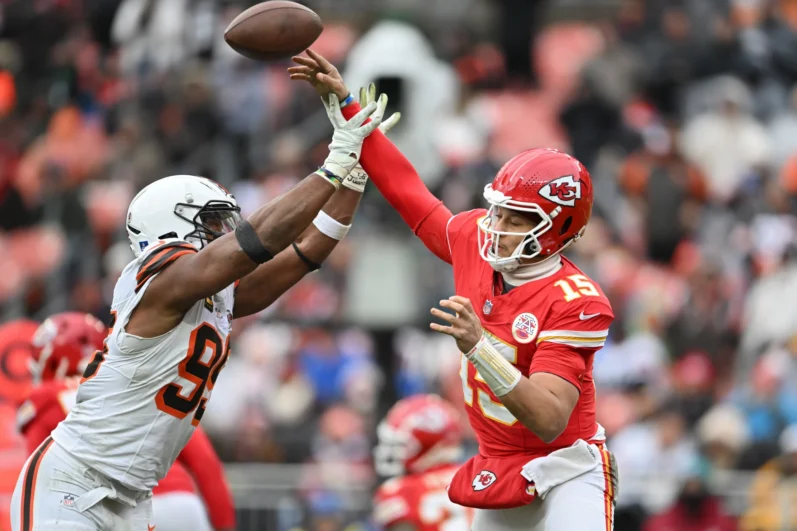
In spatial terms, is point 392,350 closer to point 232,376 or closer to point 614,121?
point 232,376

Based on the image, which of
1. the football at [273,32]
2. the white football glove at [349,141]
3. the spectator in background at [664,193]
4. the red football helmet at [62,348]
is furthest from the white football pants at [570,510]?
the spectator in background at [664,193]

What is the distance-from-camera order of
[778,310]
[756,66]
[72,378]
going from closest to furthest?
[72,378], [778,310], [756,66]

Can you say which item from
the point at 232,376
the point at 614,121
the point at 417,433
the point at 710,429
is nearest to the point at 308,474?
the point at 232,376

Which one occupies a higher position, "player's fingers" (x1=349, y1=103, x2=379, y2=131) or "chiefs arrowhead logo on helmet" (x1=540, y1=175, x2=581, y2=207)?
"player's fingers" (x1=349, y1=103, x2=379, y2=131)

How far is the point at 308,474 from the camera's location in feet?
34.9

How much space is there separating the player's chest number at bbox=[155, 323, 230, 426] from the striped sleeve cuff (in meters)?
1.27

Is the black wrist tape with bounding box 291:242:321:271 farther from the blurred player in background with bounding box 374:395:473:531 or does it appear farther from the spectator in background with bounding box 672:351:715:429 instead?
the spectator in background with bounding box 672:351:715:429

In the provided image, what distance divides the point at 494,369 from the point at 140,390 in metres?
1.41

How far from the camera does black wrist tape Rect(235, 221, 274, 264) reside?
5191 millimetres

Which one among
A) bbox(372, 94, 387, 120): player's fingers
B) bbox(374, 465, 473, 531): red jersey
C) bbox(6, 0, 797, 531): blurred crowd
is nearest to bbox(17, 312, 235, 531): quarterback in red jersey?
bbox(374, 465, 473, 531): red jersey

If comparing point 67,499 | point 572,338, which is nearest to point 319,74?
point 572,338

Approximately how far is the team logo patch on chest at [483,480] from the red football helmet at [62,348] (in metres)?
2.21

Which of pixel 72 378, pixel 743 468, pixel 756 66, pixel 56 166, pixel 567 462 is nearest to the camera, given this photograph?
pixel 567 462

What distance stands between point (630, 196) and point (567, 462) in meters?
8.47
